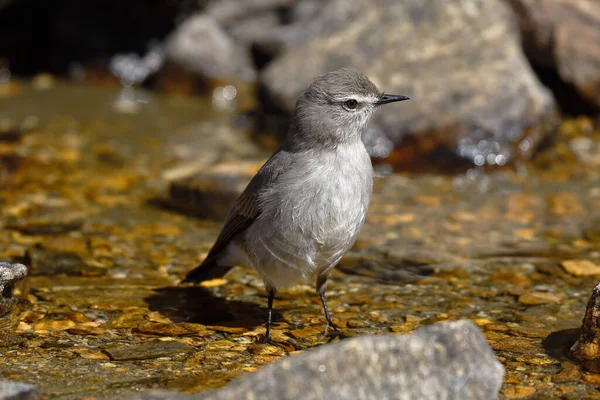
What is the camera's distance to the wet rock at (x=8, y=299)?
531 cm

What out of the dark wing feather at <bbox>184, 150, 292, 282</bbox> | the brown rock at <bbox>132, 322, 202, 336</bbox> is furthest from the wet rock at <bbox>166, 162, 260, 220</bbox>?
the brown rock at <bbox>132, 322, 202, 336</bbox>

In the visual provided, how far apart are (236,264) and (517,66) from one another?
5.74 metres

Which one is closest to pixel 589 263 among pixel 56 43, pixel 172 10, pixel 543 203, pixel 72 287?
pixel 543 203

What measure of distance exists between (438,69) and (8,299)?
6577mm

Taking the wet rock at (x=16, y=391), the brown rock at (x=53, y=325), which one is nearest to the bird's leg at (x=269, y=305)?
the brown rock at (x=53, y=325)

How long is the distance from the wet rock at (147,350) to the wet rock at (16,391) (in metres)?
0.98

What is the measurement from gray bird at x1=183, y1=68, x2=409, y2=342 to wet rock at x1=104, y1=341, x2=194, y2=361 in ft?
2.33

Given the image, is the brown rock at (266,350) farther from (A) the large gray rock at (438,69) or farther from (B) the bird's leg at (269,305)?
(A) the large gray rock at (438,69)

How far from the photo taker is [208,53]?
12.8 meters

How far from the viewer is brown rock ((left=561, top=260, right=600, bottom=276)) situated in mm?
6531

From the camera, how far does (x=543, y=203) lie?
8500 mm

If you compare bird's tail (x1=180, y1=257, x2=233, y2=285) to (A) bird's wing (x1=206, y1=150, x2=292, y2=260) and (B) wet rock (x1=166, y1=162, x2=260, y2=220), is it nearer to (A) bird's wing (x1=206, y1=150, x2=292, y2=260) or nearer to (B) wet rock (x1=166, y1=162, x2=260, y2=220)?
(A) bird's wing (x1=206, y1=150, x2=292, y2=260)

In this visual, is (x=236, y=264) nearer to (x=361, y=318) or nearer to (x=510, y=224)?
(x=361, y=318)

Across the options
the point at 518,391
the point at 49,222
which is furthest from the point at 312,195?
the point at 49,222
